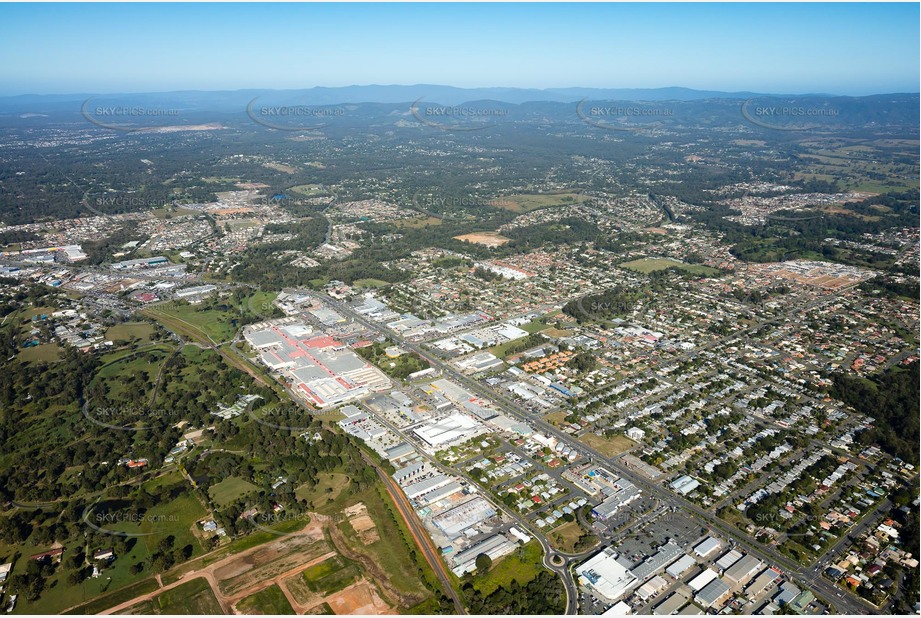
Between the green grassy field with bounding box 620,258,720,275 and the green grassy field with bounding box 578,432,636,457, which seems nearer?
the green grassy field with bounding box 578,432,636,457

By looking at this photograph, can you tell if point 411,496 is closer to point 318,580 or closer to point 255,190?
point 318,580

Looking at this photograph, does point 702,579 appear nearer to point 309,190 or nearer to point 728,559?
point 728,559

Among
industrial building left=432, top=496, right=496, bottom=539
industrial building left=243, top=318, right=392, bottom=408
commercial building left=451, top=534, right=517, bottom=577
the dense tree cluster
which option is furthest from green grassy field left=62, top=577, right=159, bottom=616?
the dense tree cluster

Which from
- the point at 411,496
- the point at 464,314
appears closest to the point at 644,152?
the point at 464,314

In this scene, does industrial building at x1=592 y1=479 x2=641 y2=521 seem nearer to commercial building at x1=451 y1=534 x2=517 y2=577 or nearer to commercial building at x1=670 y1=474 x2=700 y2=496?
commercial building at x1=670 y1=474 x2=700 y2=496

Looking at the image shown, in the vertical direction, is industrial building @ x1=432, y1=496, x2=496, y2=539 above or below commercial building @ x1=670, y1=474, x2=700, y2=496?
below

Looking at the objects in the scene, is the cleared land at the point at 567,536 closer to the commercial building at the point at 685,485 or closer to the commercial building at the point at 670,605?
the commercial building at the point at 670,605

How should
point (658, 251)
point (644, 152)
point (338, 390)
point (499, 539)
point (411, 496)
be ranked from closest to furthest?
1. point (499, 539)
2. point (411, 496)
3. point (338, 390)
4. point (658, 251)
5. point (644, 152)
